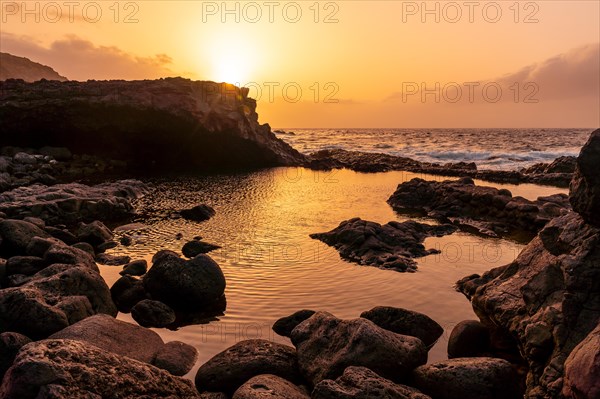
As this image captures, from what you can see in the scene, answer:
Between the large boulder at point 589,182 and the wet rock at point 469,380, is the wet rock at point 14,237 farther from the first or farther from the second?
the large boulder at point 589,182

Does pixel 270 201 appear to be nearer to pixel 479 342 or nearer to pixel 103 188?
pixel 103 188

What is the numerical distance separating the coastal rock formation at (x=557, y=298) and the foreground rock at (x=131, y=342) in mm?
7269

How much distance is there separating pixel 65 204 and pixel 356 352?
22.2 m

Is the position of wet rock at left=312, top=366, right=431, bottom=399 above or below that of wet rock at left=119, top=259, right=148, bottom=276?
below

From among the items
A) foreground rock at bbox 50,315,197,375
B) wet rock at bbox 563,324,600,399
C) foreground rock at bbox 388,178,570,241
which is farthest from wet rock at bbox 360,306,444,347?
foreground rock at bbox 388,178,570,241

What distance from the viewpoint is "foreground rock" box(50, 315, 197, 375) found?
8.99 meters

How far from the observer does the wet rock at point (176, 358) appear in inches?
368

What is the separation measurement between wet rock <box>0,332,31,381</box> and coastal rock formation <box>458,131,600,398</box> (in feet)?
32.9

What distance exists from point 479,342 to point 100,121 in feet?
179

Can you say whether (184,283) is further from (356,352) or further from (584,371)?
(584,371)

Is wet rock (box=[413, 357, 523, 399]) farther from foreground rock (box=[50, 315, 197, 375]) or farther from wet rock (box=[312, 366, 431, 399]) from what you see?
foreground rock (box=[50, 315, 197, 375])

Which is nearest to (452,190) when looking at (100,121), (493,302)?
(493,302)

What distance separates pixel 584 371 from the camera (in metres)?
6.70

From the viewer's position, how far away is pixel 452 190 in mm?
32375
